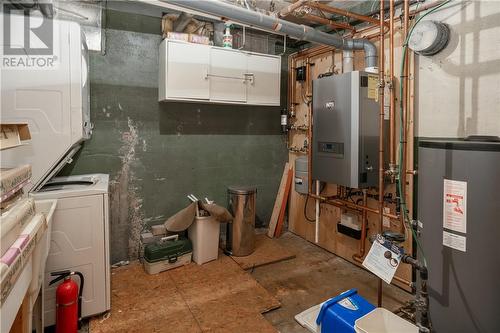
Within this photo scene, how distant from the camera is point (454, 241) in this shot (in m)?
1.48

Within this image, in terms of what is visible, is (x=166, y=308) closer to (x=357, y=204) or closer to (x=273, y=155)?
(x=357, y=204)

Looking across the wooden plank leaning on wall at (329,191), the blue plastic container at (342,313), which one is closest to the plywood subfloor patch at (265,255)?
the wooden plank leaning on wall at (329,191)

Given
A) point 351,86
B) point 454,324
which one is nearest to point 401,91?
point 351,86

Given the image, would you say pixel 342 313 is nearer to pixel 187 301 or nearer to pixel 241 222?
pixel 187 301

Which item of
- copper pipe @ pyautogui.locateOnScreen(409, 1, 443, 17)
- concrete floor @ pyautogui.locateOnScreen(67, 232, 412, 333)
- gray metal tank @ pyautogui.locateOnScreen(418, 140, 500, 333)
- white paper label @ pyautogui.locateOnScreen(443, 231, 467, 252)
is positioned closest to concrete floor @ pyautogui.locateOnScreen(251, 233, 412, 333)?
concrete floor @ pyautogui.locateOnScreen(67, 232, 412, 333)

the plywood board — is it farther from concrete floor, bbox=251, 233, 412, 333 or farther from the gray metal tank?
the gray metal tank

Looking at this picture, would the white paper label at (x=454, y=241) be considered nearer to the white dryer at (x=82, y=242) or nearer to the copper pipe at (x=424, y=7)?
the copper pipe at (x=424, y=7)

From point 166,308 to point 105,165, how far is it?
152 centimetres

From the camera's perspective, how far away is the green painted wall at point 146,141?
2.87 m

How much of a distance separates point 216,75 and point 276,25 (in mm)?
807

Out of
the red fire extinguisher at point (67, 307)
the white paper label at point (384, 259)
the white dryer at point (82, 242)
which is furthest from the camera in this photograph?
the white dryer at point (82, 242)

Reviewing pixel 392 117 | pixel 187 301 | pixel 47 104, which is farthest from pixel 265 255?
pixel 47 104

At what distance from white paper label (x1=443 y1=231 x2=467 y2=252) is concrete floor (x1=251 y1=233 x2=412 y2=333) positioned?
105 centimetres

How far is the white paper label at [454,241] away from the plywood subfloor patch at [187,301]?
1.22 meters
